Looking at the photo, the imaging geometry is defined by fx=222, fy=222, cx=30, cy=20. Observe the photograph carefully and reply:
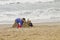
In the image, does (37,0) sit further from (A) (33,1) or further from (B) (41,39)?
(B) (41,39)

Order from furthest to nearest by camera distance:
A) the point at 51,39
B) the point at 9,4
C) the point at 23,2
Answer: the point at 23,2 < the point at 9,4 < the point at 51,39

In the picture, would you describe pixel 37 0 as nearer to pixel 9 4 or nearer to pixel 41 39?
pixel 9 4

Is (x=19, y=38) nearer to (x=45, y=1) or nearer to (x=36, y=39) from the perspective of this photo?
(x=36, y=39)

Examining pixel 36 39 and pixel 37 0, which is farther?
pixel 37 0

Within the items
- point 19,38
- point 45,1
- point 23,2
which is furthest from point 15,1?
Result: point 19,38

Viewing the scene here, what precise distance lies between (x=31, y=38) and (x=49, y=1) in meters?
16.8

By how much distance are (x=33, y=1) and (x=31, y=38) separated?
16.8 m

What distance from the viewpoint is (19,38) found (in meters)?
5.99

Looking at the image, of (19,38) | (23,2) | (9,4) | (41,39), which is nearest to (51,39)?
(41,39)

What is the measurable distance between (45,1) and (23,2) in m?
2.22

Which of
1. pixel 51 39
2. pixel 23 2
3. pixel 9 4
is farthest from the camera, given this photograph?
pixel 23 2

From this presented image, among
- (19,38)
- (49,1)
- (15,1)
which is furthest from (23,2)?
(19,38)

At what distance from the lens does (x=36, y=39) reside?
5.78 meters

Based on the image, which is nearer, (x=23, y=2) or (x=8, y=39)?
(x=8, y=39)
